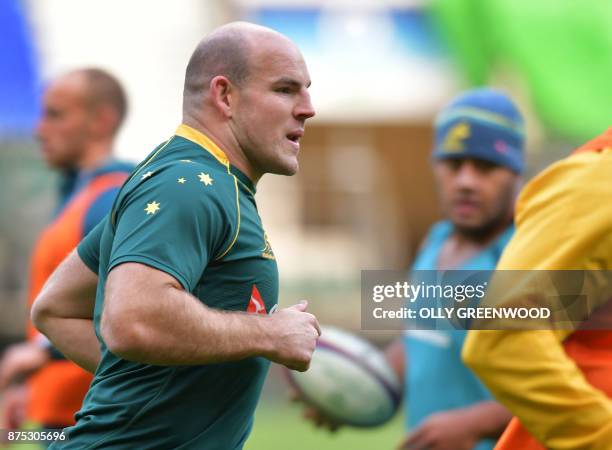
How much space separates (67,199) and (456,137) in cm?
211

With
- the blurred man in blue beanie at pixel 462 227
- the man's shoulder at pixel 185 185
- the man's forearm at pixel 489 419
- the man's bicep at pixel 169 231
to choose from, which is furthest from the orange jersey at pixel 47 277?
the man's bicep at pixel 169 231

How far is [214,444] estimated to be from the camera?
3.20 meters

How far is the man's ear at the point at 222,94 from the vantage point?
3281mm

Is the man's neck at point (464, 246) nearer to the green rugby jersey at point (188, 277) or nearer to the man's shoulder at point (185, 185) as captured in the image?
the green rugby jersey at point (188, 277)

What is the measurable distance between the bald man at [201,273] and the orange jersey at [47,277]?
1859 millimetres

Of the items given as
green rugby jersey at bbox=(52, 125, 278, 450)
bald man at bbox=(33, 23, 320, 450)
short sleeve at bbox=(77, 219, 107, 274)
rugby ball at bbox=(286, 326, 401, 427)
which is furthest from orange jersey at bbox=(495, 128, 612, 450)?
rugby ball at bbox=(286, 326, 401, 427)

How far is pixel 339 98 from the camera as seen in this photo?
20.5 m

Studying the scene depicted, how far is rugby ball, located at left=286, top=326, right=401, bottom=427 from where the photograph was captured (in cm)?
471

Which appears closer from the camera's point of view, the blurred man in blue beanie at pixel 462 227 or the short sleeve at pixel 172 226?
the short sleeve at pixel 172 226

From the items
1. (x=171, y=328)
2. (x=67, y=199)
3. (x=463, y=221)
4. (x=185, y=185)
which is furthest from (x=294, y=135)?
(x=67, y=199)

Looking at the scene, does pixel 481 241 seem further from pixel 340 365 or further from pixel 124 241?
pixel 124 241

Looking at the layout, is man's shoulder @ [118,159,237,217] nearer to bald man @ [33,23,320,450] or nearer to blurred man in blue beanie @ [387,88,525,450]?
bald man @ [33,23,320,450]

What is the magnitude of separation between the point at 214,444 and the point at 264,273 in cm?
49

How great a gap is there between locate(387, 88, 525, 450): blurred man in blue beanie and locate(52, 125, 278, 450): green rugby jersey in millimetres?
1615
